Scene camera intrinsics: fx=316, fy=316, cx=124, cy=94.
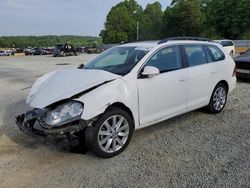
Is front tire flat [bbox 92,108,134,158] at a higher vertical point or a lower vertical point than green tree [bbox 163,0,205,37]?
lower

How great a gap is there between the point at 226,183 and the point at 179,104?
205cm

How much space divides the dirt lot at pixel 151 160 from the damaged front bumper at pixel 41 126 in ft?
1.36

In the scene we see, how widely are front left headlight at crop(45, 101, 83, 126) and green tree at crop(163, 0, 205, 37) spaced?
65.9 metres

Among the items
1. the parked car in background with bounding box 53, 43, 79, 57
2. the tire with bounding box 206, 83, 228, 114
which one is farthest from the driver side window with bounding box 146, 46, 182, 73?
the parked car in background with bounding box 53, 43, 79, 57

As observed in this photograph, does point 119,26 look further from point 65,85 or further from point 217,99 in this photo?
point 65,85

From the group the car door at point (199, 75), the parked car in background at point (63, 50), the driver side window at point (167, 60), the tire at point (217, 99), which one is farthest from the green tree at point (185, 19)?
the driver side window at point (167, 60)

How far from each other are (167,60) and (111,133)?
5.51 ft

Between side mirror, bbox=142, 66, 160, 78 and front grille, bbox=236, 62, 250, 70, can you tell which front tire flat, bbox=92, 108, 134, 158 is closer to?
side mirror, bbox=142, 66, 160, 78

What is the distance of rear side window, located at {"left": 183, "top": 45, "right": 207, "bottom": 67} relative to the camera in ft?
18.8

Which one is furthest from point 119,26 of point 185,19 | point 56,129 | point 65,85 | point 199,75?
point 56,129

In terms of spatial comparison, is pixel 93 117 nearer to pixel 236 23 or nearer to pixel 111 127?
pixel 111 127

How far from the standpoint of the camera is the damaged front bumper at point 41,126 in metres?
4.05

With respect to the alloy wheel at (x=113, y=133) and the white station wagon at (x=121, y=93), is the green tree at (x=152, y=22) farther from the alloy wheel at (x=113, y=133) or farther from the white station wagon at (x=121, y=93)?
the alloy wheel at (x=113, y=133)

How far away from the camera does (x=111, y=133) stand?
4.44 meters
